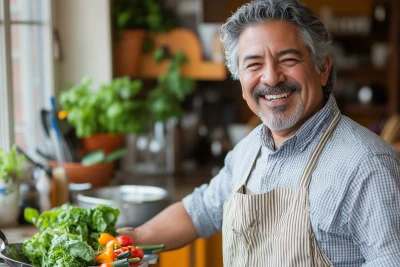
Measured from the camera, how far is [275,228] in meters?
1.86

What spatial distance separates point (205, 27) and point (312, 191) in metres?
2.34

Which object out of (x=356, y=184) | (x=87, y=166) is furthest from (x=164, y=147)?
(x=356, y=184)

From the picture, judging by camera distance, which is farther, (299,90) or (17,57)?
(17,57)

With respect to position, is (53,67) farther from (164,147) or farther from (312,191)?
(312,191)

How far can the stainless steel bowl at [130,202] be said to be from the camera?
8.67 ft

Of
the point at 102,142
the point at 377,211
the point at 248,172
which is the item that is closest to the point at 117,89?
the point at 102,142

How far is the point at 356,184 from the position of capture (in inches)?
66.5

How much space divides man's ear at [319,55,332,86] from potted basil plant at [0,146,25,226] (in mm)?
1279

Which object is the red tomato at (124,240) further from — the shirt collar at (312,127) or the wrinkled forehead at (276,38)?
the wrinkled forehead at (276,38)

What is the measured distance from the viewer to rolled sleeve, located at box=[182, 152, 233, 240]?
227cm

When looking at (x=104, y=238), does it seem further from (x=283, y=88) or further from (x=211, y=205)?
(x=283, y=88)

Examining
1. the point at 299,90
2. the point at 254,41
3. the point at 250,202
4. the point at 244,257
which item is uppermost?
Result: the point at 254,41

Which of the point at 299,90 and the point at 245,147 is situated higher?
the point at 299,90

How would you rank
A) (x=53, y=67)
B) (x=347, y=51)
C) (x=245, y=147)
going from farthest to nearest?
(x=347, y=51) → (x=53, y=67) → (x=245, y=147)
